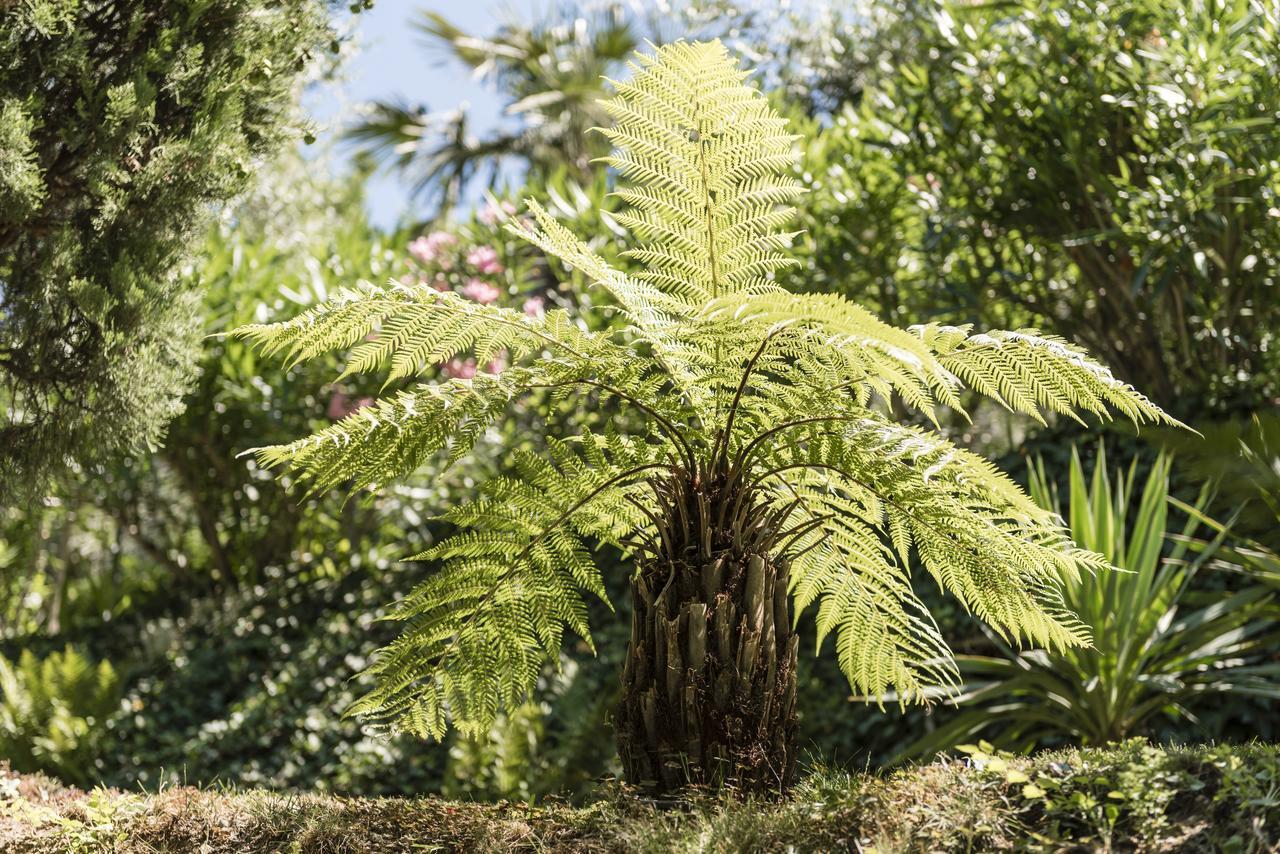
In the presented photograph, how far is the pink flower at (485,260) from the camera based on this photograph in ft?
26.9

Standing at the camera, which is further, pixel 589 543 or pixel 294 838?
pixel 589 543

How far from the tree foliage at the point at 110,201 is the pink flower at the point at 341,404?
3.79 meters

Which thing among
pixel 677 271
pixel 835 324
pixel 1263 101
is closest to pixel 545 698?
pixel 677 271

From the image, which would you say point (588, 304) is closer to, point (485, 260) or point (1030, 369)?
point (485, 260)

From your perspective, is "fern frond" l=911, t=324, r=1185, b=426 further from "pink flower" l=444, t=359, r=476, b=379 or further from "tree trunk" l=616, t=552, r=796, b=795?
"pink flower" l=444, t=359, r=476, b=379

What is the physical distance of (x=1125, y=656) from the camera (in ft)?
16.1

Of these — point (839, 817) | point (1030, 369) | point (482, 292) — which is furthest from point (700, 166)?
point (482, 292)

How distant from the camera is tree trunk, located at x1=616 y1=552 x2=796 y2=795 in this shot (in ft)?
10.7

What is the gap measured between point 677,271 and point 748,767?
1.46m

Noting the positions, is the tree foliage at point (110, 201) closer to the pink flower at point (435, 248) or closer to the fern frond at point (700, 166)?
the fern frond at point (700, 166)

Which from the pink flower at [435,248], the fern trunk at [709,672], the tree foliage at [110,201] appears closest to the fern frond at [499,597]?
the fern trunk at [709,672]

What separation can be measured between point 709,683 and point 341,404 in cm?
571

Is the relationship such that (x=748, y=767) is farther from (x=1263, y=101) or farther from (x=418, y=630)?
(x=1263, y=101)

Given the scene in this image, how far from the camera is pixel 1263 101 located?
19.7 ft
